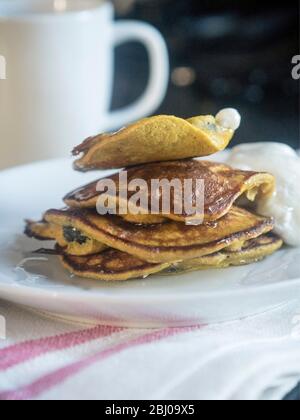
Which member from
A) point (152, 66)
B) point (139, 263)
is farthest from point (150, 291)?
point (152, 66)

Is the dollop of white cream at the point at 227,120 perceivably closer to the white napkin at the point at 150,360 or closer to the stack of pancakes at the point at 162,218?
the stack of pancakes at the point at 162,218

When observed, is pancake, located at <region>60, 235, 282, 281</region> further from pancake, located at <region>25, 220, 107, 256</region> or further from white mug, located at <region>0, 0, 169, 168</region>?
white mug, located at <region>0, 0, 169, 168</region>

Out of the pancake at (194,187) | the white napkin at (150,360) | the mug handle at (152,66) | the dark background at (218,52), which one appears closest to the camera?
the white napkin at (150,360)

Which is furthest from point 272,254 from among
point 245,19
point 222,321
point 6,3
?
point 245,19

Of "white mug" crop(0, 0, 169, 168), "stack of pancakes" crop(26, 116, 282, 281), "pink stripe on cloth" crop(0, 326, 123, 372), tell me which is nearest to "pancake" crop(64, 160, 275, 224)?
"stack of pancakes" crop(26, 116, 282, 281)

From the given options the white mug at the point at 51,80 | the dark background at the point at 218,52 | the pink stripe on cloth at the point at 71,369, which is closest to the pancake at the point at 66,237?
the pink stripe on cloth at the point at 71,369
